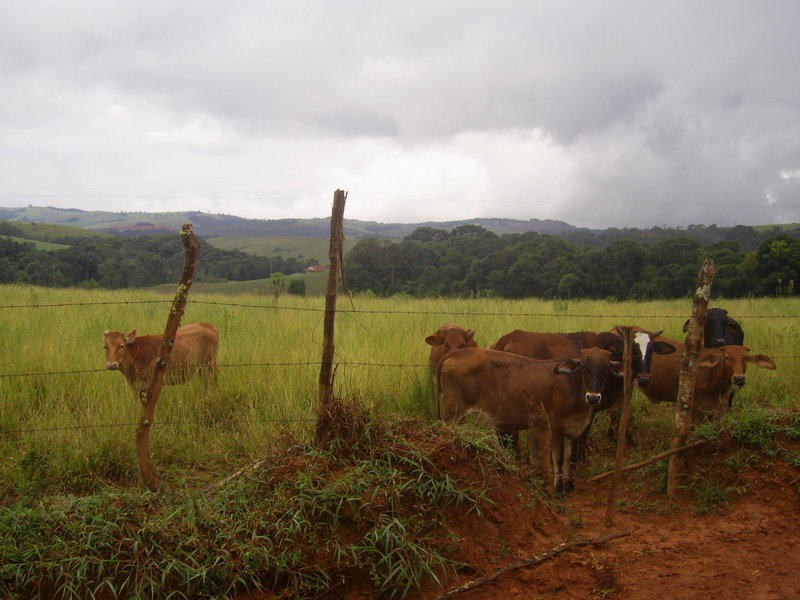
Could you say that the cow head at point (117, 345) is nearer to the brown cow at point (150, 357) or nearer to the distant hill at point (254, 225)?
the brown cow at point (150, 357)

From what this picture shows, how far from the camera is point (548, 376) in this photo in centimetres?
622

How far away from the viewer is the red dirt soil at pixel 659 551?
3820mm

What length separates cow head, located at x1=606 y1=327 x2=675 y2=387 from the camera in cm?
668

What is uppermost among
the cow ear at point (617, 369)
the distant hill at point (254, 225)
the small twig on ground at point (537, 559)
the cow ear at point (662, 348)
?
the distant hill at point (254, 225)

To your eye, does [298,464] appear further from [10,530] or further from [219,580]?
[10,530]

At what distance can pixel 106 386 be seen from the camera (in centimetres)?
711

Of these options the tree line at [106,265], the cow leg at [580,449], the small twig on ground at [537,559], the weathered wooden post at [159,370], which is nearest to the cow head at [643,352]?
the cow leg at [580,449]

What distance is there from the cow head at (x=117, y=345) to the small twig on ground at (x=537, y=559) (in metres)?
5.19

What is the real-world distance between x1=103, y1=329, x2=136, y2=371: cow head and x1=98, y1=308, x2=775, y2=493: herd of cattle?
12 mm

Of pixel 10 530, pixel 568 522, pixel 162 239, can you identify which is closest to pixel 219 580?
pixel 10 530

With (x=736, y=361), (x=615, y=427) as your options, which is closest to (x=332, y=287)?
(x=615, y=427)

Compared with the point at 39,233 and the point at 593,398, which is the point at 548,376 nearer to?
the point at 593,398

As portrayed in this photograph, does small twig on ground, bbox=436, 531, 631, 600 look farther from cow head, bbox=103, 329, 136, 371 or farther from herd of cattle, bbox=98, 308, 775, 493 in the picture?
cow head, bbox=103, 329, 136, 371

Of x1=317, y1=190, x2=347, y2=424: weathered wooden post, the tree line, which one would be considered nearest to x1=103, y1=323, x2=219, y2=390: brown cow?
x1=317, y1=190, x2=347, y2=424: weathered wooden post
